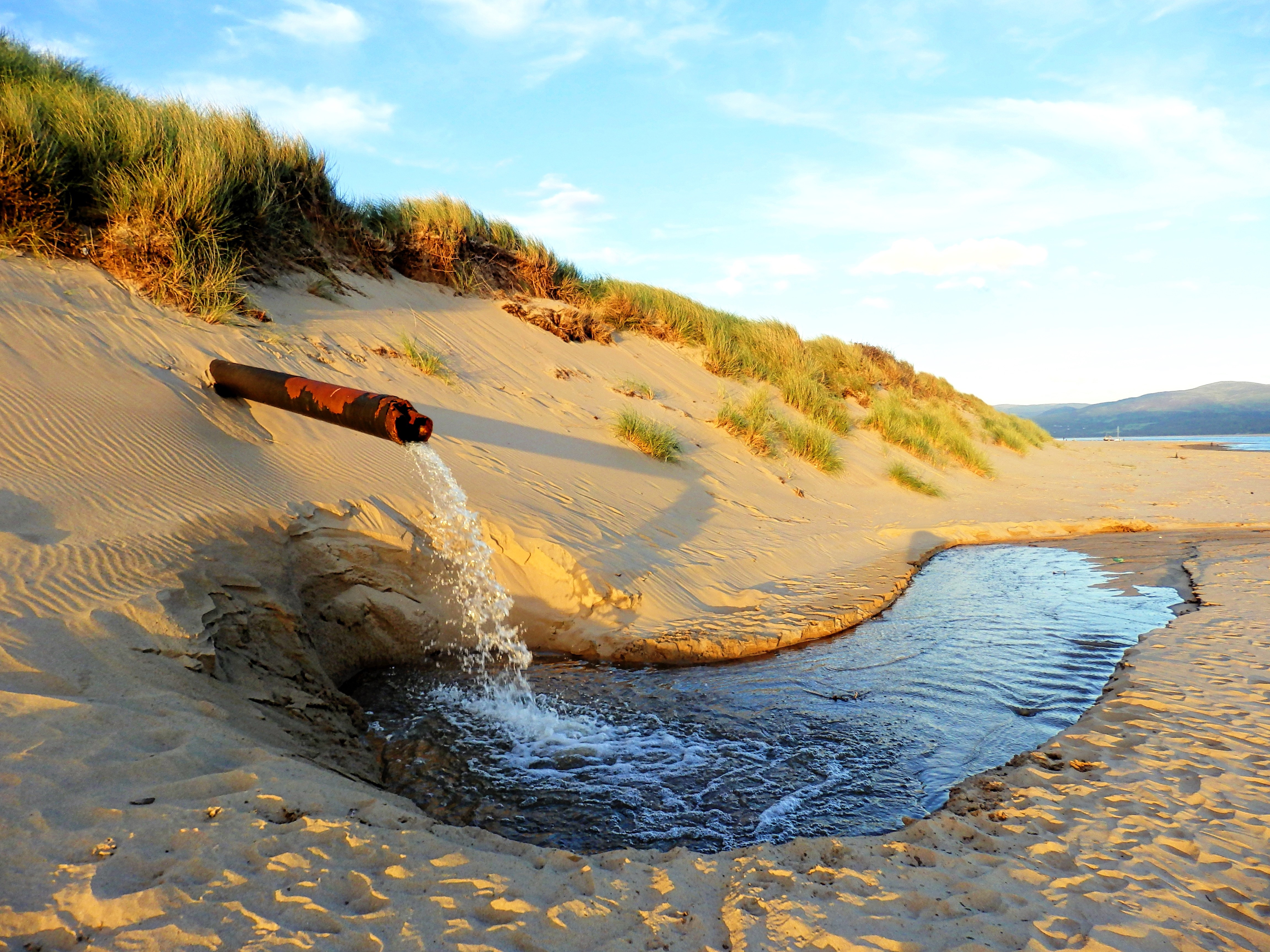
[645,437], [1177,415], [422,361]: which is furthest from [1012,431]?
[1177,415]

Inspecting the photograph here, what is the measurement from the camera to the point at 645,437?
9148 millimetres

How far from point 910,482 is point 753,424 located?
3173 millimetres

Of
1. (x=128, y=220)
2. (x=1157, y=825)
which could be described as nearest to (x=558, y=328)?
(x=128, y=220)

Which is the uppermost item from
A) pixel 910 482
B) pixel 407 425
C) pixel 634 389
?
pixel 634 389

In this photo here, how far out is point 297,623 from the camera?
4059 mm

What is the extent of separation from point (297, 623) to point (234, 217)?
578 cm

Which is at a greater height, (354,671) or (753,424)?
(753,424)

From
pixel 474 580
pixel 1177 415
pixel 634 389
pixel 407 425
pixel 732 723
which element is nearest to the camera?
pixel 407 425

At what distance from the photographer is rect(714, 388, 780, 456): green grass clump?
1104 cm

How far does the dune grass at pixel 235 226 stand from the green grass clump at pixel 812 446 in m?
0.08

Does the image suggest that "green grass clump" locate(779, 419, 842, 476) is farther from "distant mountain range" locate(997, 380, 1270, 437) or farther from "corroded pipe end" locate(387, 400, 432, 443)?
"distant mountain range" locate(997, 380, 1270, 437)

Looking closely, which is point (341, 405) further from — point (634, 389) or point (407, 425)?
point (634, 389)

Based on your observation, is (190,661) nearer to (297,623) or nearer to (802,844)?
(297,623)

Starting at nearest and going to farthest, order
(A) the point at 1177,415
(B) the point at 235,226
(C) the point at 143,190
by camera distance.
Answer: (C) the point at 143,190
(B) the point at 235,226
(A) the point at 1177,415
